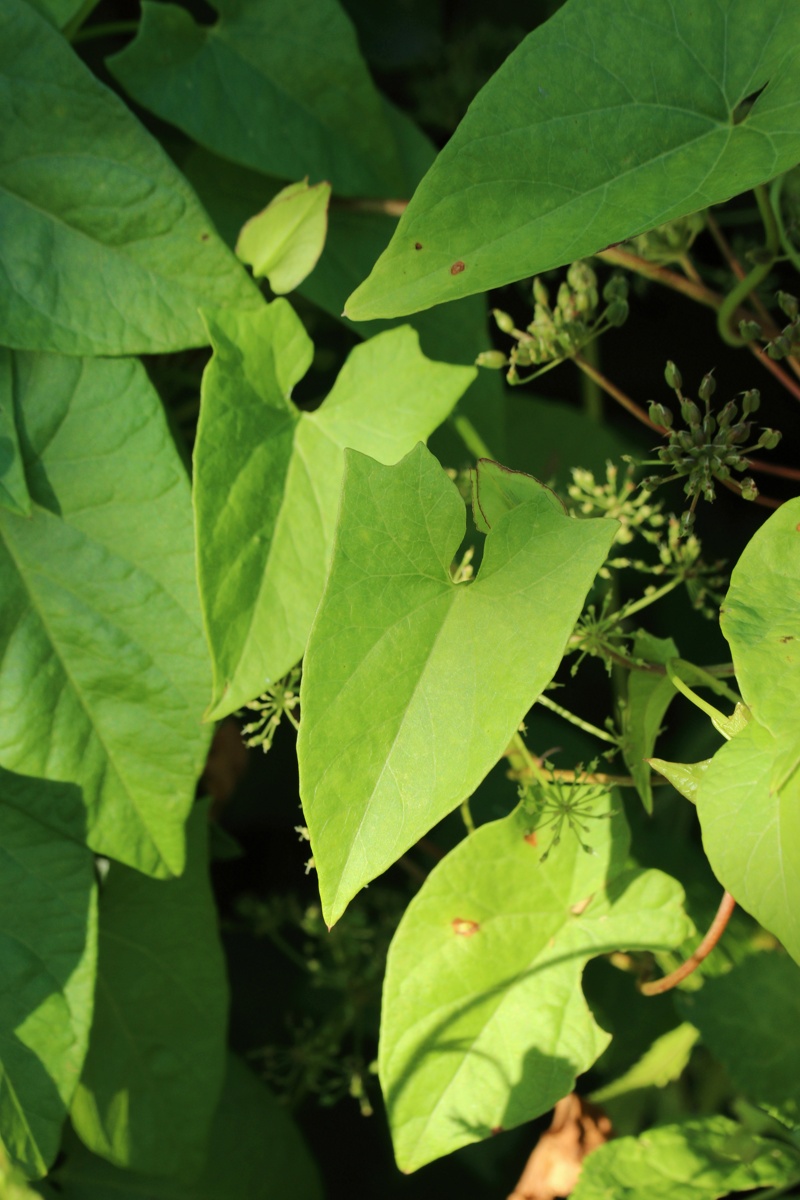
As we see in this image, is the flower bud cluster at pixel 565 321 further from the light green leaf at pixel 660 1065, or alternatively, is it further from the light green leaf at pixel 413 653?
the light green leaf at pixel 660 1065

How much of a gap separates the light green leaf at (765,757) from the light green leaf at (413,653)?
88 millimetres

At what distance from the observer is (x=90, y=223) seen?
602 mm

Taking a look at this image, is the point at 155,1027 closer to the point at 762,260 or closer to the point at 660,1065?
the point at 660,1065

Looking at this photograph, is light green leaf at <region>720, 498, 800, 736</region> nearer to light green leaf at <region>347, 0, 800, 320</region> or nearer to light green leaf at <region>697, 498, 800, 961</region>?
light green leaf at <region>697, 498, 800, 961</region>

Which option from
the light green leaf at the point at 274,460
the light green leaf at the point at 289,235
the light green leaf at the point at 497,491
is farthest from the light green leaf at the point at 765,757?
the light green leaf at the point at 289,235

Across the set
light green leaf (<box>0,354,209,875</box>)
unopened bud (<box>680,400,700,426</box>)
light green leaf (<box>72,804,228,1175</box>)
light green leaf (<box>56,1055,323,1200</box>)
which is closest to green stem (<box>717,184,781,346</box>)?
unopened bud (<box>680,400,700,426</box>)

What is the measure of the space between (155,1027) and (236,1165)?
0.19 metres

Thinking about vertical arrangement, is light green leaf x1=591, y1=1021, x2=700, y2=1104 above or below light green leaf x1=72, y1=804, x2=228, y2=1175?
below

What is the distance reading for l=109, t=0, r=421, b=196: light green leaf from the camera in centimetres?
70

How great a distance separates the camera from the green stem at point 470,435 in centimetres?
73

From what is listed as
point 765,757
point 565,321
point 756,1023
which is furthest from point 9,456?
point 756,1023

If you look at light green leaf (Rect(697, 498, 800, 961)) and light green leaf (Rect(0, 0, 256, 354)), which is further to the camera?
light green leaf (Rect(0, 0, 256, 354))

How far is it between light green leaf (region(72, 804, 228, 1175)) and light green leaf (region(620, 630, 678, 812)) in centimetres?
34

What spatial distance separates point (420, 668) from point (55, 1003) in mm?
342
